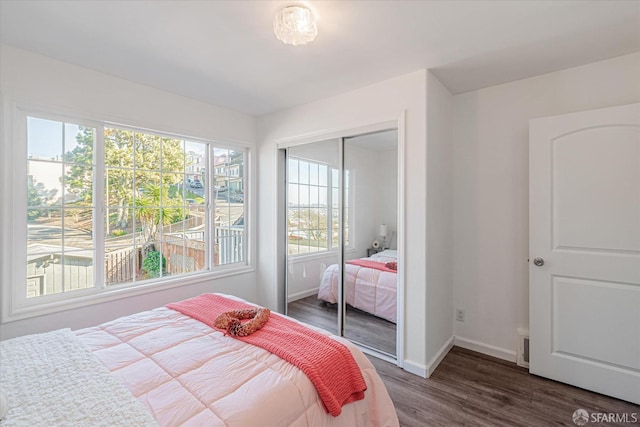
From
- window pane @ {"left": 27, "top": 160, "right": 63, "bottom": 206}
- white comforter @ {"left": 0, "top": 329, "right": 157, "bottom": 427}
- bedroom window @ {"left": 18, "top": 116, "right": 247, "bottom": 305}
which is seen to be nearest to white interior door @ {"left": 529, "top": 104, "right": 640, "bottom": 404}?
white comforter @ {"left": 0, "top": 329, "right": 157, "bottom": 427}

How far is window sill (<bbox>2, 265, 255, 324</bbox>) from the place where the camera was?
2092 millimetres

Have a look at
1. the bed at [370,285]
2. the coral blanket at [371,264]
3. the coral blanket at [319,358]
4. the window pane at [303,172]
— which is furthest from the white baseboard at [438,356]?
the window pane at [303,172]

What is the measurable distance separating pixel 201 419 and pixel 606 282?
271 centimetres

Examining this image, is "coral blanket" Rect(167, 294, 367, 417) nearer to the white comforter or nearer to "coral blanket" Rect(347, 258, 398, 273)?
the white comforter

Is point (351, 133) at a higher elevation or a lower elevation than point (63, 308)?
higher

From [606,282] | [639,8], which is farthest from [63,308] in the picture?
[639,8]

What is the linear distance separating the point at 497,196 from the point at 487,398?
65.2 inches

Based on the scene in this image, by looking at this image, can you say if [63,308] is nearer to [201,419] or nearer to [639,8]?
[201,419]

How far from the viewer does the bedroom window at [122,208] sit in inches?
88.8

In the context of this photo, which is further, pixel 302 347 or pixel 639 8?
pixel 639 8

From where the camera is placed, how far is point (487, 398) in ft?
6.77

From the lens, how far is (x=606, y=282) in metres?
2.09

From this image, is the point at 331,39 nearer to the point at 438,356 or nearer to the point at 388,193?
the point at 388,193
